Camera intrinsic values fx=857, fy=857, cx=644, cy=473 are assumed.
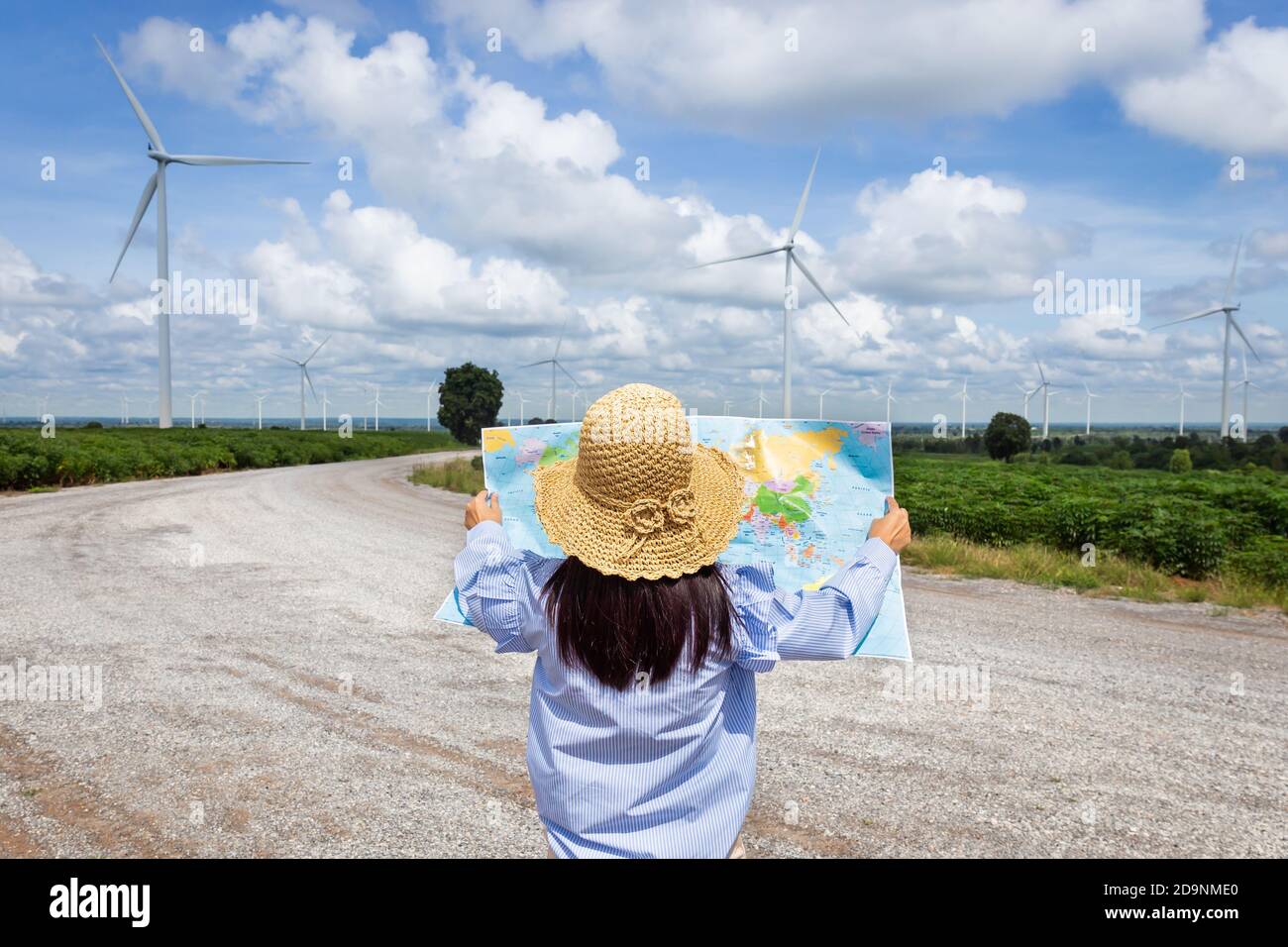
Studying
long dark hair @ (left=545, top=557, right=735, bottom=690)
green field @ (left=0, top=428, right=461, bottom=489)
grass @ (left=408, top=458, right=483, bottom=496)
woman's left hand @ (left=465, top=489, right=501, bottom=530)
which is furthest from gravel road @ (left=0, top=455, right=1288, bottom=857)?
green field @ (left=0, top=428, right=461, bottom=489)

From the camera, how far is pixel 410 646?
848cm

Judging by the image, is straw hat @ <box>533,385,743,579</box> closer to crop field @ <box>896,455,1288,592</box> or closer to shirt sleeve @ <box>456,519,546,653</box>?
shirt sleeve @ <box>456,519,546,653</box>

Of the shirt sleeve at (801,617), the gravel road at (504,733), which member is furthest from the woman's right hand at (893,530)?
the gravel road at (504,733)

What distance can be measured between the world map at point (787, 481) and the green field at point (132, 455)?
28280 mm

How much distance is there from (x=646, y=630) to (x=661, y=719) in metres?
0.24

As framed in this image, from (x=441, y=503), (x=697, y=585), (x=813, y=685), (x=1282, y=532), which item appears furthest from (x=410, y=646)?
(x=441, y=503)

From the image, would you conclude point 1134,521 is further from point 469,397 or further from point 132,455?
point 469,397

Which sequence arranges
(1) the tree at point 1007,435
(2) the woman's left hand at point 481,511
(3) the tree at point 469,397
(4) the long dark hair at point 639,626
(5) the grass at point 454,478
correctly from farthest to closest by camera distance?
(3) the tree at point 469,397 → (1) the tree at point 1007,435 → (5) the grass at point 454,478 → (2) the woman's left hand at point 481,511 → (4) the long dark hair at point 639,626

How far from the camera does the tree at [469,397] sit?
8038 cm

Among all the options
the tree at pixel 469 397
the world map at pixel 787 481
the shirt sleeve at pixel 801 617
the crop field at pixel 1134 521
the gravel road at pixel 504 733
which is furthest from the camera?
the tree at pixel 469 397

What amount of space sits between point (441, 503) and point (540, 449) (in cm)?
2181

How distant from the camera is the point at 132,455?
31.6 metres

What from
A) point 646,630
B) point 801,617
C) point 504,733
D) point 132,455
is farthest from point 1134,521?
point 132,455

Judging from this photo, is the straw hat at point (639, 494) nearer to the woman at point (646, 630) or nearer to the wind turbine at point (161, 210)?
the woman at point (646, 630)
